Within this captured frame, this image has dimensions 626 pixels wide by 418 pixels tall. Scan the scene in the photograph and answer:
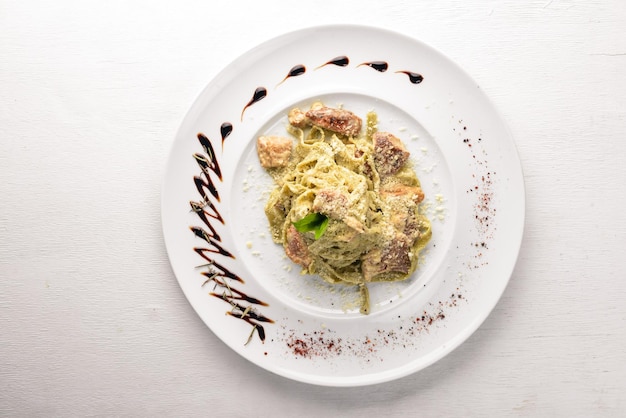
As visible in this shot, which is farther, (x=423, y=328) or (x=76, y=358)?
(x=76, y=358)

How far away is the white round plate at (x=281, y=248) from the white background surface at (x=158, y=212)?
1.04 ft

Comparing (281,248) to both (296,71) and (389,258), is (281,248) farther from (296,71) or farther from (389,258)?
(296,71)

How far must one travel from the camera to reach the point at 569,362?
3988 mm

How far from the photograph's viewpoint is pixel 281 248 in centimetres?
375

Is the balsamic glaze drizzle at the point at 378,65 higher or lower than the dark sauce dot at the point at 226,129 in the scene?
higher

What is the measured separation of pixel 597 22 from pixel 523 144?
1076 millimetres

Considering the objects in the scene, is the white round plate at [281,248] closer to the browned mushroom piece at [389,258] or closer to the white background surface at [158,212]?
the browned mushroom piece at [389,258]

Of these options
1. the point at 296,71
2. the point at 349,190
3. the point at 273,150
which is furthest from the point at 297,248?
the point at 296,71

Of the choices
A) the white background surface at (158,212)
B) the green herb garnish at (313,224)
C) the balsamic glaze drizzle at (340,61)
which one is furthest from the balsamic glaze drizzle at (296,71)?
the green herb garnish at (313,224)

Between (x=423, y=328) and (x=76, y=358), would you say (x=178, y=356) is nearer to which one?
(x=76, y=358)

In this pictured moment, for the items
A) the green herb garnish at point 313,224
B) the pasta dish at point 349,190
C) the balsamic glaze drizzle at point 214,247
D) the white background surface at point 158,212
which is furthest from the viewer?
the white background surface at point 158,212

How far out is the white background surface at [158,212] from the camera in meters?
3.81

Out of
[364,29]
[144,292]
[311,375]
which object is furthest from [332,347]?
[364,29]

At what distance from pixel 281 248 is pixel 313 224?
54 cm
